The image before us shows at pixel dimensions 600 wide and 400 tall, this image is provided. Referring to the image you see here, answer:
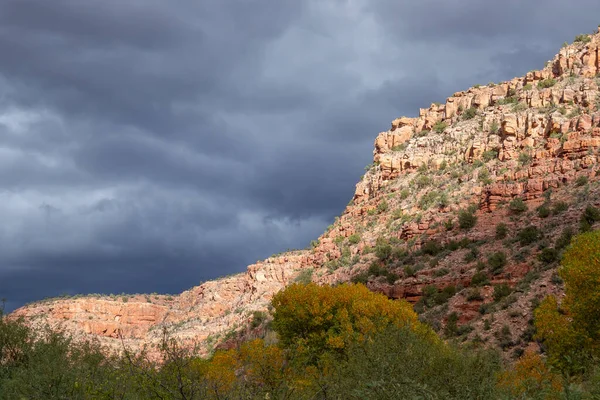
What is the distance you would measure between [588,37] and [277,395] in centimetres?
9494

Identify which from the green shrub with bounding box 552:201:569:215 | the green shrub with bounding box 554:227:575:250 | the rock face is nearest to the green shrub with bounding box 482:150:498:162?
the rock face

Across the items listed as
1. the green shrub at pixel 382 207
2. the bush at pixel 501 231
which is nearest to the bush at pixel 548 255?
the bush at pixel 501 231

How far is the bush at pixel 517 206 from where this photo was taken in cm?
6181

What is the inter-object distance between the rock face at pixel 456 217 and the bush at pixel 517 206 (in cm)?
26

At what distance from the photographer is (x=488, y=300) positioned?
49781mm

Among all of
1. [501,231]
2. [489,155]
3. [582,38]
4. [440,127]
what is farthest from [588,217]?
[582,38]

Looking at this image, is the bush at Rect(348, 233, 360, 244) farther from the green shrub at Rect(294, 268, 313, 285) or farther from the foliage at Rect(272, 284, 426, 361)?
the foliage at Rect(272, 284, 426, 361)

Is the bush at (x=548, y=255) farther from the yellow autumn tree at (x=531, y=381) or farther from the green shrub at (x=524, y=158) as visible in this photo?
the green shrub at (x=524, y=158)

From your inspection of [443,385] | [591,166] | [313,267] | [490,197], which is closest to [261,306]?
[313,267]

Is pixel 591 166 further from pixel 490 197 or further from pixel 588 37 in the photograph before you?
pixel 588 37

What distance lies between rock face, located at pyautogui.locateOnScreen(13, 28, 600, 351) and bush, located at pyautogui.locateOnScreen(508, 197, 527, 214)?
26 cm

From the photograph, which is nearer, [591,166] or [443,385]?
[443,385]

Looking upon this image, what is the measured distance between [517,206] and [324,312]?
28023 mm

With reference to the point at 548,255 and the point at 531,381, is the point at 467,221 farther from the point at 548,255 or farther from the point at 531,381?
the point at 531,381
